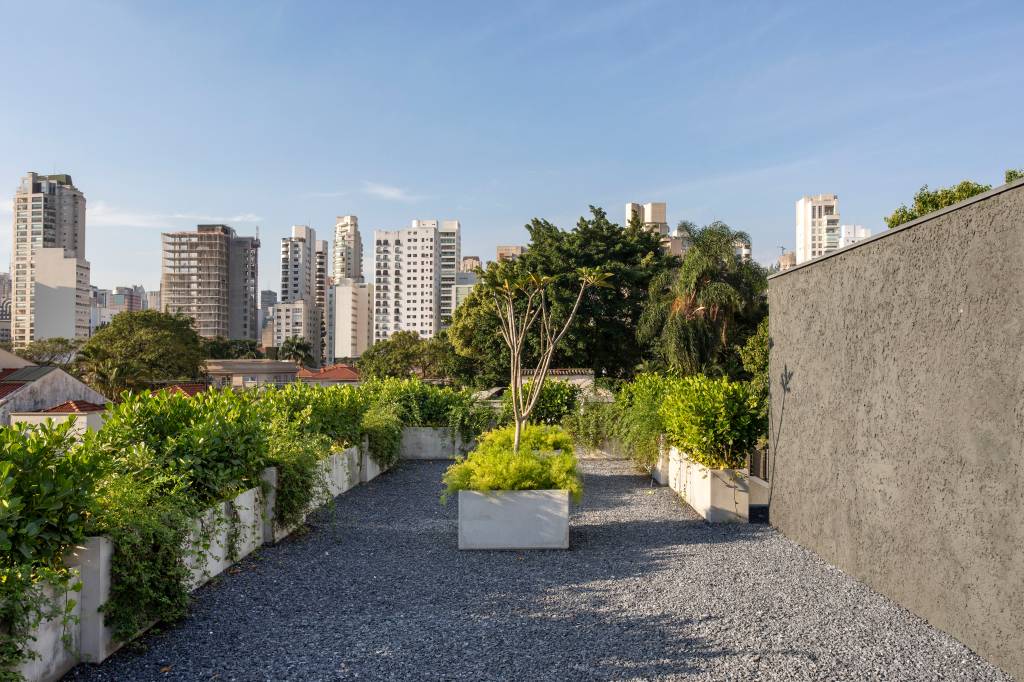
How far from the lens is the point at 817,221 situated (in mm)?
81312

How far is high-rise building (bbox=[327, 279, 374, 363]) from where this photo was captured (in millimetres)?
114000

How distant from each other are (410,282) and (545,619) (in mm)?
107169

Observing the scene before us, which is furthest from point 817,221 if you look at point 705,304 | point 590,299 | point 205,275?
point 205,275

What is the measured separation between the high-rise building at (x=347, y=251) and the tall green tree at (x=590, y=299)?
121591mm

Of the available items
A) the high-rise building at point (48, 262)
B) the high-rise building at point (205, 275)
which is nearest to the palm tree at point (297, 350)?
the high-rise building at point (48, 262)

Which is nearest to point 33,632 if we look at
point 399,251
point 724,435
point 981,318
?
point 981,318

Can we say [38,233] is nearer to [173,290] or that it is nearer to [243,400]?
[173,290]

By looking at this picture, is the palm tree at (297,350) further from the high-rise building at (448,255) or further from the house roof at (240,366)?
the high-rise building at (448,255)

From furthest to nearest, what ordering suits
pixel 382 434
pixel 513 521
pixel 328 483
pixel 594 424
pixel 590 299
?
pixel 590 299
pixel 594 424
pixel 382 434
pixel 328 483
pixel 513 521

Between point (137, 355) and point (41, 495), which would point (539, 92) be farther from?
point (137, 355)

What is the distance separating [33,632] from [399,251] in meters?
111

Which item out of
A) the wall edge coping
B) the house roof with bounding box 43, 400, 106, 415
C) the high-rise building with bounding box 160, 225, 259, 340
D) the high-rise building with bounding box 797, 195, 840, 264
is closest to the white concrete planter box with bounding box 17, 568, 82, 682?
the wall edge coping

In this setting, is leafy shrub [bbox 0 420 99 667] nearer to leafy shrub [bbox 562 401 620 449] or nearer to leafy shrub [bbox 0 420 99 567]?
leafy shrub [bbox 0 420 99 567]

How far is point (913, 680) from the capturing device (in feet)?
11.0
